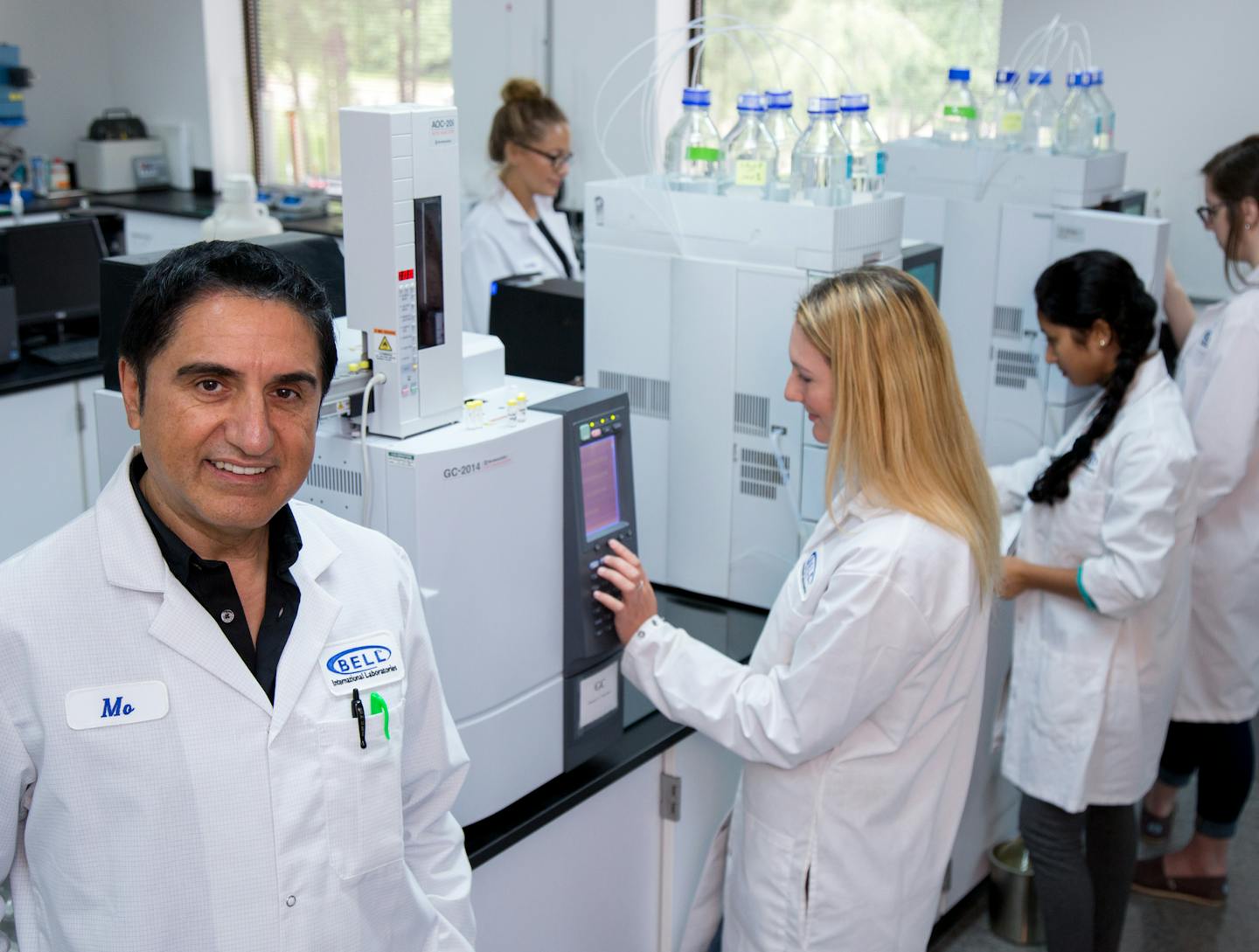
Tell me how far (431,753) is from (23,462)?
3.04 m

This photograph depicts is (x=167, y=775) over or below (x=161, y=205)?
below

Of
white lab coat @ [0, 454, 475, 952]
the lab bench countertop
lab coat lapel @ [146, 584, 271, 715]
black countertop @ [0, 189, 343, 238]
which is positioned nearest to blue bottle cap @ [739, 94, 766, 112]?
white lab coat @ [0, 454, 475, 952]

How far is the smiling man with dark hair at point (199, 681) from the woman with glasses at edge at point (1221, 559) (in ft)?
6.57

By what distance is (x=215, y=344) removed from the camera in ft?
3.53

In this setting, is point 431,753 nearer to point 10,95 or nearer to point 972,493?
point 972,493

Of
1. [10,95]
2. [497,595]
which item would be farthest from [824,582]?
[10,95]

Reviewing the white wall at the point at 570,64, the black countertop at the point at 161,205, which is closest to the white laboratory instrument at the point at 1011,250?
the white wall at the point at 570,64

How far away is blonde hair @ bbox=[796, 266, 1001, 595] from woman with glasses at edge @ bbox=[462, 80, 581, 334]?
2.08m

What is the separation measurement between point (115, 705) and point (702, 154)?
145 centimetres

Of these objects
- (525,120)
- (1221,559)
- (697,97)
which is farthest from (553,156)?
(1221,559)

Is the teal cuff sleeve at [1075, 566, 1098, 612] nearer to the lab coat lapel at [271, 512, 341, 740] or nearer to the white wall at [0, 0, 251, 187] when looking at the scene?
the lab coat lapel at [271, 512, 341, 740]

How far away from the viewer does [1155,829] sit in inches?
121

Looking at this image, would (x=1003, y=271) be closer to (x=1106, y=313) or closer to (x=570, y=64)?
(x=1106, y=313)

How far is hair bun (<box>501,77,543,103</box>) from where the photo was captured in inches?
149
